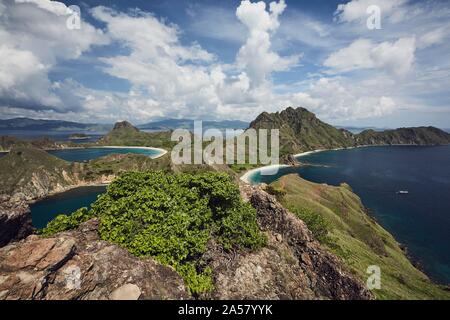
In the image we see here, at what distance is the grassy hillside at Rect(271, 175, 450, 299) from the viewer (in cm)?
4253

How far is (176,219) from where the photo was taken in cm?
2225

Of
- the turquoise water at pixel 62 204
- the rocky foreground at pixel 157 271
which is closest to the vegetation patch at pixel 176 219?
the rocky foreground at pixel 157 271

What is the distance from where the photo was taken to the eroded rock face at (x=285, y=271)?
70.1 feet

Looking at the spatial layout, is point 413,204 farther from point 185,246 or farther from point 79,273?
point 79,273

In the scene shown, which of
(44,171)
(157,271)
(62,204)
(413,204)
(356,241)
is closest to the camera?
(157,271)

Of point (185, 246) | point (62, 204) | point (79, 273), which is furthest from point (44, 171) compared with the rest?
point (185, 246)

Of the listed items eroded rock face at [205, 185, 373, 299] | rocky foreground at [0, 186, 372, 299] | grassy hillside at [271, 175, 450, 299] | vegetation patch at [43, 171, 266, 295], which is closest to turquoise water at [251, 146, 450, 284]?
grassy hillside at [271, 175, 450, 299]

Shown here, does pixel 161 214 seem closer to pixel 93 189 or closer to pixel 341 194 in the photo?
pixel 341 194

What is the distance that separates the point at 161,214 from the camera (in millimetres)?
22250

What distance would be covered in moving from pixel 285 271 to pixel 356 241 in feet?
142

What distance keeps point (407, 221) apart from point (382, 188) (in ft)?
174

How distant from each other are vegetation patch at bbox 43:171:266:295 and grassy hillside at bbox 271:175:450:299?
62.8 ft

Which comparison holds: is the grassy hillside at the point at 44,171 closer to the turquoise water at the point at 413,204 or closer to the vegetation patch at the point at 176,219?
the turquoise water at the point at 413,204
